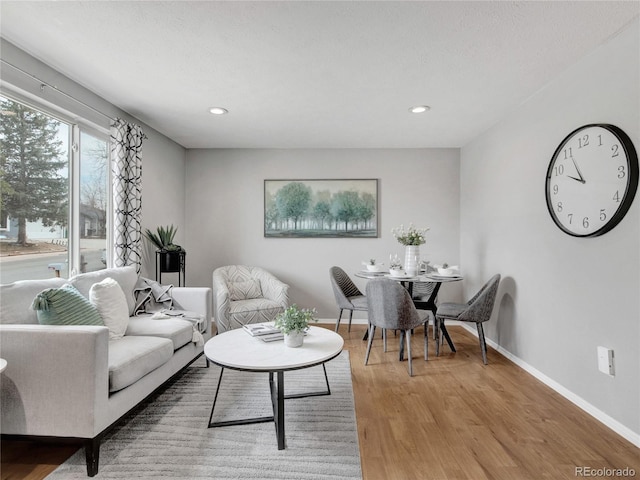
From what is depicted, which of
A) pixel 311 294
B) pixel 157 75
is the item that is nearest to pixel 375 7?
pixel 157 75

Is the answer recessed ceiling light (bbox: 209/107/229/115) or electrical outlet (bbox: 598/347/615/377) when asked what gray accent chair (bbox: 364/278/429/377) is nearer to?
electrical outlet (bbox: 598/347/615/377)

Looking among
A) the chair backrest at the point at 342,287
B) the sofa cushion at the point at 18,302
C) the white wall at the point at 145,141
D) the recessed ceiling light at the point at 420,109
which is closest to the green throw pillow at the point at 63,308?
the sofa cushion at the point at 18,302

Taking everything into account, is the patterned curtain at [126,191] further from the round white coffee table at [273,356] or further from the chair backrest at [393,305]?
the chair backrest at [393,305]

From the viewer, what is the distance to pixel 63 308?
2.02 m

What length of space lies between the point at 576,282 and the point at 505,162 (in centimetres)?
152

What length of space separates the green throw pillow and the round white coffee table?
0.76 m

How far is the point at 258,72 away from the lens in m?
2.62

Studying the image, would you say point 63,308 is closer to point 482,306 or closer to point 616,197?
point 482,306

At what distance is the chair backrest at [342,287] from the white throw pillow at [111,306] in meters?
2.22

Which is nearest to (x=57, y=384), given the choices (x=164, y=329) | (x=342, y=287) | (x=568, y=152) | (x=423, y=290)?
(x=164, y=329)

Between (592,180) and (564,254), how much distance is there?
61 centimetres

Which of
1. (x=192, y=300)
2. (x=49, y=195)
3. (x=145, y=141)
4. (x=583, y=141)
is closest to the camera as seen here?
(x=583, y=141)

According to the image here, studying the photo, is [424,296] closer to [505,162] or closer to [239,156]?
[505,162]

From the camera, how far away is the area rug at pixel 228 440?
1765mm
